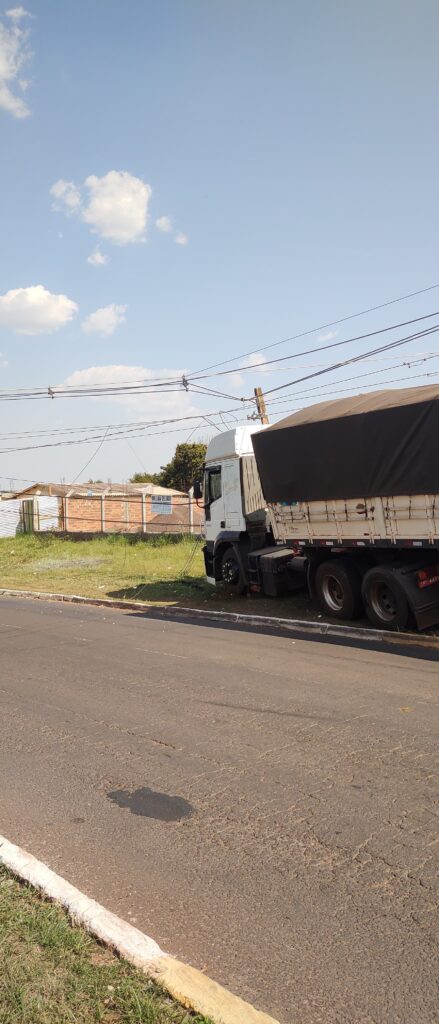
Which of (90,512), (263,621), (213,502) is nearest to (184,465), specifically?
(90,512)

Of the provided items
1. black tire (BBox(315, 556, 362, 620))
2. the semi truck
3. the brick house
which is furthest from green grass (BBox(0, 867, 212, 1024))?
the brick house

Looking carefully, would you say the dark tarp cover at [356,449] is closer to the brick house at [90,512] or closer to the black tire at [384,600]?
the black tire at [384,600]

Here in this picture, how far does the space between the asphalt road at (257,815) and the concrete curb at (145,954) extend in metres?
0.14

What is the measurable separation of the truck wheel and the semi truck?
97 mm

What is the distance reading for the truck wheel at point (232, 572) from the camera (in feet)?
54.9

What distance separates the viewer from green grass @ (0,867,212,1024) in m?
2.74

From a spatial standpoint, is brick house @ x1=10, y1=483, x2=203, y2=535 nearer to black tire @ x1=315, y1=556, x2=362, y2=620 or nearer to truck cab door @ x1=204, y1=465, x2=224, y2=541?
truck cab door @ x1=204, y1=465, x2=224, y2=541

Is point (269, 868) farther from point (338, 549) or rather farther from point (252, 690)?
point (338, 549)

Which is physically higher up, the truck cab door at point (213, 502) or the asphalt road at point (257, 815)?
the truck cab door at point (213, 502)

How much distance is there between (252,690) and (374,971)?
4.88m

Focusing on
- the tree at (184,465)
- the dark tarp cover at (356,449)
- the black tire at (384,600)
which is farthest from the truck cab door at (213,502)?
the tree at (184,465)

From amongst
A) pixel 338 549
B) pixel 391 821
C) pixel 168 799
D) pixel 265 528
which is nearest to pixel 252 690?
pixel 168 799

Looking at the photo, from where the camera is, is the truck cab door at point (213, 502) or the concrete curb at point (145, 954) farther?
the truck cab door at point (213, 502)

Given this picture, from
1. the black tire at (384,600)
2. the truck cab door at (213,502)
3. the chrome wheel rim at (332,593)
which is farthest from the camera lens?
the truck cab door at (213,502)
